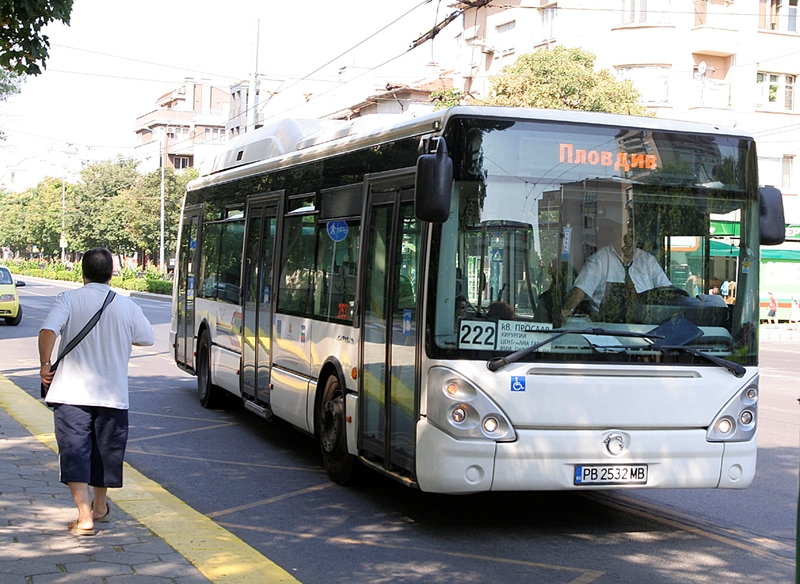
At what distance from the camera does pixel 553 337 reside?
692 centimetres

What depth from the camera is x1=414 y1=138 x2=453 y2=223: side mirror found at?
21.8 feet

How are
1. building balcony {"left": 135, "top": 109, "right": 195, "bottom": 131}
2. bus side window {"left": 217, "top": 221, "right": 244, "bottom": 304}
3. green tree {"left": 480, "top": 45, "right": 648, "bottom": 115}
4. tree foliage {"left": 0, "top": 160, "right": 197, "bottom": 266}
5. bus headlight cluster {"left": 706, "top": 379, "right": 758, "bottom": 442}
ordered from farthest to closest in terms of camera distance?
building balcony {"left": 135, "top": 109, "right": 195, "bottom": 131}, tree foliage {"left": 0, "top": 160, "right": 197, "bottom": 266}, green tree {"left": 480, "top": 45, "right": 648, "bottom": 115}, bus side window {"left": 217, "top": 221, "right": 244, "bottom": 304}, bus headlight cluster {"left": 706, "top": 379, "right": 758, "bottom": 442}

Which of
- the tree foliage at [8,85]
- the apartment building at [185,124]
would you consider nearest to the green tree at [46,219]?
the apartment building at [185,124]

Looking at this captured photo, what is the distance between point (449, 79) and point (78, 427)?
54130mm

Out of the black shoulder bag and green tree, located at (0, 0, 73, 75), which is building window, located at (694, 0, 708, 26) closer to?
green tree, located at (0, 0, 73, 75)

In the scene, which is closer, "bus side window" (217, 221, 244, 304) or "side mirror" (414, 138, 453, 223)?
"side mirror" (414, 138, 453, 223)

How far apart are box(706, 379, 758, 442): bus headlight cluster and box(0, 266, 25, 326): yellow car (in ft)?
82.8

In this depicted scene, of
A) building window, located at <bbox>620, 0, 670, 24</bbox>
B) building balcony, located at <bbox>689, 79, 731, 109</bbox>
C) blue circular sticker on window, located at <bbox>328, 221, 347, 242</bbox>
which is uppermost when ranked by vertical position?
building window, located at <bbox>620, 0, 670, 24</bbox>

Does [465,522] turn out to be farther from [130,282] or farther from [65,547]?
[130,282]

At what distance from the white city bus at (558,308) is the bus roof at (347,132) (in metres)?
0.03

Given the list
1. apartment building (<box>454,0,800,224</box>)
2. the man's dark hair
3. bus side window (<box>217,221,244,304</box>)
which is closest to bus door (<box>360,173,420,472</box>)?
the man's dark hair

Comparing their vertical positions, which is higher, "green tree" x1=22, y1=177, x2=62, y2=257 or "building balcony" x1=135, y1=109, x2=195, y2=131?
"building balcony" x1=135, y1=109, x2=195, y2=131

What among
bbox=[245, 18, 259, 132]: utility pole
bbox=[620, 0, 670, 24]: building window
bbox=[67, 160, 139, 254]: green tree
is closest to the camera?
bbox=[245, 18, 259, 132]: utility pole

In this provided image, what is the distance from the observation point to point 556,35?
42969mm
